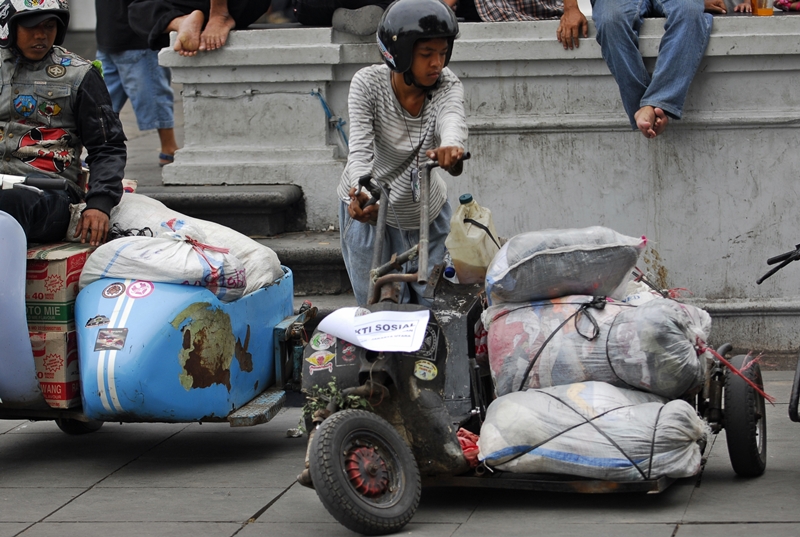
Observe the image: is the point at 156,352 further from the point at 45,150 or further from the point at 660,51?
the point at 660,51

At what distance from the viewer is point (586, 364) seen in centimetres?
421

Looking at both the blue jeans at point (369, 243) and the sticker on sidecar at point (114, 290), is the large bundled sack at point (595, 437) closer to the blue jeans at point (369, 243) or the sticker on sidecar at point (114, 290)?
the blue jeans at point (369, 243)

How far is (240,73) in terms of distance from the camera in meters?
7.16

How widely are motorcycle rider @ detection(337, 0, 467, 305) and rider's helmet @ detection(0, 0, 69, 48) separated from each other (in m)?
1.38

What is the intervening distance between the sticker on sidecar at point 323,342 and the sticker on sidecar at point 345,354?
1.5 inches

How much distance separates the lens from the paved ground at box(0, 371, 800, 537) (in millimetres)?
3906

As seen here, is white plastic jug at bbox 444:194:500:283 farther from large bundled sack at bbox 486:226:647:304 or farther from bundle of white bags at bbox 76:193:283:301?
bundle of white bags at bbox 76:193:283:301

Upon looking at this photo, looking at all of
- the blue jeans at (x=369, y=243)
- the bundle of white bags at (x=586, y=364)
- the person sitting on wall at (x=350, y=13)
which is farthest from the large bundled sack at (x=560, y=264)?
the person sitting on wall at (x=350, y=13)

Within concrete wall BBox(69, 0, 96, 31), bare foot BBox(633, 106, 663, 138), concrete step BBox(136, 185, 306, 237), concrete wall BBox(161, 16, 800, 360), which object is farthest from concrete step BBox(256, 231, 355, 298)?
concrete wall BBox(69, 0, 96, 31)

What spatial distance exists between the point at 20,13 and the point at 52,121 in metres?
0.49

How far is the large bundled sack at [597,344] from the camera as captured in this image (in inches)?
162

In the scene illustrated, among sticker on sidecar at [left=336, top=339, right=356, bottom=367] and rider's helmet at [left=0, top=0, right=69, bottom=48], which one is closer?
sticker on sidecar at [left=336, top=339, right=356, bottom=367]

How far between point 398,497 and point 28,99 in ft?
8.23

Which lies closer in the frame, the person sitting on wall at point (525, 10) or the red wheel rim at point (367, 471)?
the red wheel rim at point (367, 471)
